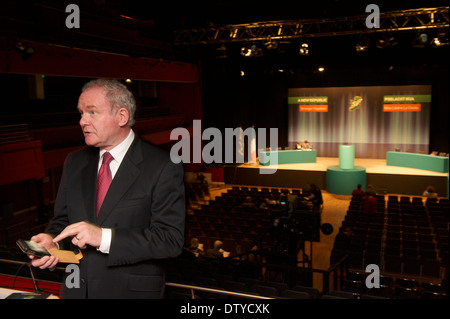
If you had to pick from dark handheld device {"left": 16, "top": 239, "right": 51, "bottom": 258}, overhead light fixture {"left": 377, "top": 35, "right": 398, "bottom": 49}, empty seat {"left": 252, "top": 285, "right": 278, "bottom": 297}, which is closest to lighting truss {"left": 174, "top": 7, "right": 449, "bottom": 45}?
overhead light fixture {"left": 377, "top": 35, "right": 398, "bottom": 49}

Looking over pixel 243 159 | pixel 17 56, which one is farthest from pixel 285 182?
pixel 17 56

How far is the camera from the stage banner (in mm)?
20578

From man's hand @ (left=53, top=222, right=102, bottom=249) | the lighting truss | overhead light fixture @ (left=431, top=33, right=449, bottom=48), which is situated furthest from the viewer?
overhead light fixture @ (left=431, top=33, right=449, bottom=48)

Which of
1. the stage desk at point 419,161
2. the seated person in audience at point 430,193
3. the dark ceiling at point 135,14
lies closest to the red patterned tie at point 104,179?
the dark ceiling at point 135,14

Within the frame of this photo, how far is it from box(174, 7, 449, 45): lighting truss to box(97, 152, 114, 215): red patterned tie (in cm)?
1108

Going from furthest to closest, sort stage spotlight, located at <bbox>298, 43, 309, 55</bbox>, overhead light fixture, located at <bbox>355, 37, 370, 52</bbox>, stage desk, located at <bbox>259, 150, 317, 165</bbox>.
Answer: stage desk, located at <bbox>259, 150, 317, 165</bbox> < stage spotlight, located at <bbox>298, 43, 309, 55</bbox> < overhead light fixture, located at <bbox>355, 37, 370, 52</bbox>

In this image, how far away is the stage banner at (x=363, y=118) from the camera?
20578 mm

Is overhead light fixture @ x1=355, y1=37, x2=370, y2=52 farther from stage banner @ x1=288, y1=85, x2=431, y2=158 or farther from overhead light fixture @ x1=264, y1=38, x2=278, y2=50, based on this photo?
stage banner @ x1=288, y1=85, x2=431, y2=158

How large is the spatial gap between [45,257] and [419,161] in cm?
1887

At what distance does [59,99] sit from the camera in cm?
1541

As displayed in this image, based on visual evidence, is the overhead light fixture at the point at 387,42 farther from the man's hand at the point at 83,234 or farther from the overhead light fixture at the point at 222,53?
the man's hand at the point at 83,234

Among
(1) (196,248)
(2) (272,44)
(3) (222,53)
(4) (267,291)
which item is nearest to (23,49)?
(1) (196,248)

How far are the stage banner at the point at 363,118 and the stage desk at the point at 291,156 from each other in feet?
8.43

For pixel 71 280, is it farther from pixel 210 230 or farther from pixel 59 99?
pixel 59 99
